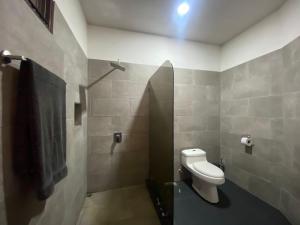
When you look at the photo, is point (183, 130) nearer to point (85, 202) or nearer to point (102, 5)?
point (85, 202)

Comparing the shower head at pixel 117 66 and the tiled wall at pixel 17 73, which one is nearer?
the tiled wall at pixel 17 73

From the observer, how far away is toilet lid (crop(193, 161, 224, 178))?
5.96ft

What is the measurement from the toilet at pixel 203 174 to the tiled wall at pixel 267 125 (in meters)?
0.56

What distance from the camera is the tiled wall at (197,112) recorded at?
2443 millimetres

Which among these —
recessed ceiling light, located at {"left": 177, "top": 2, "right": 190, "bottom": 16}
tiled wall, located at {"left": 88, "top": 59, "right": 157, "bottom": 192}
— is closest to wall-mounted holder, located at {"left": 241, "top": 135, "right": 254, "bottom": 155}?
tiled wall, located at {"left": 88, "top": 59, "right": 157, "bottom": 192}

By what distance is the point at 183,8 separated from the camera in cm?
175

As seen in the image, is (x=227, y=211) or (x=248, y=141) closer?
(x=227, y=211)

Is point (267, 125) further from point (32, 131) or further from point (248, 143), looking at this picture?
point (32, 131)

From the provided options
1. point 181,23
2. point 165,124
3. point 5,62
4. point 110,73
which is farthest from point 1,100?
point 181,23

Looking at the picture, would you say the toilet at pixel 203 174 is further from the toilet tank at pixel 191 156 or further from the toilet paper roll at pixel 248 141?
the toilet paper roll at pixel 248 141

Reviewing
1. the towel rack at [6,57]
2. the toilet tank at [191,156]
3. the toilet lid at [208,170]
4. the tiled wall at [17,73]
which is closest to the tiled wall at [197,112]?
the toilet tank at [191,156]

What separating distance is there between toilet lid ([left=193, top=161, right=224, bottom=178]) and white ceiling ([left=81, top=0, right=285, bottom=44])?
2.02 m

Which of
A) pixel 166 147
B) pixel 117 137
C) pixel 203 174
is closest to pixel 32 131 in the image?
pixel 166 147

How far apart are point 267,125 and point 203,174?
40.7 inches
